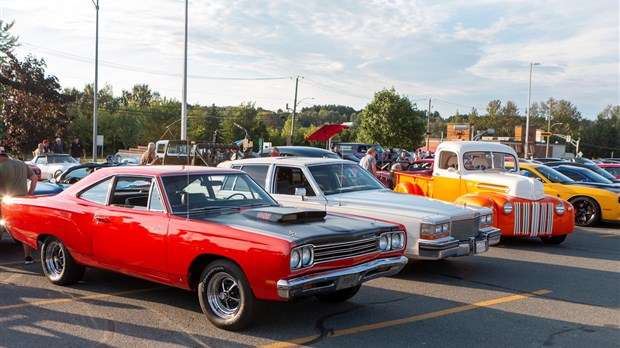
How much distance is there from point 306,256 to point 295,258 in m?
0.13

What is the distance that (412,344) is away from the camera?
4.99m

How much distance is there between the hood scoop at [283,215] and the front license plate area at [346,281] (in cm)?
76

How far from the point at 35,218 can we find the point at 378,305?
168 inches

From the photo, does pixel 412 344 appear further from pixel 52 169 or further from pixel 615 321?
pixel 52 169

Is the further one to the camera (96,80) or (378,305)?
(96,80)

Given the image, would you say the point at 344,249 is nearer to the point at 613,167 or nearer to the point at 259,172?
the point at 259,172

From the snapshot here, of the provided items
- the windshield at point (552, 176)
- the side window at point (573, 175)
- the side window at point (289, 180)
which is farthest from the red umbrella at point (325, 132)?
the side window at point (573, 175)

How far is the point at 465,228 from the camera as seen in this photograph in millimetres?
7832

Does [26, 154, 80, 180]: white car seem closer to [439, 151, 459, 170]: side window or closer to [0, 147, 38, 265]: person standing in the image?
[0, 147, 38, 265]: person standing

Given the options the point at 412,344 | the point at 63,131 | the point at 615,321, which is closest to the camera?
the point at 412,344

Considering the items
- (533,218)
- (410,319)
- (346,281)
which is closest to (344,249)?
(346,281)

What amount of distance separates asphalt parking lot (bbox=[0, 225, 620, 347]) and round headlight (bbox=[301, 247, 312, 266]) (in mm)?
708

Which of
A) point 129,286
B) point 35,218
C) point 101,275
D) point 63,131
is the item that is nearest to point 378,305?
point 129,286

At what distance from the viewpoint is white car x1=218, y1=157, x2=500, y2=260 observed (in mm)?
7375
